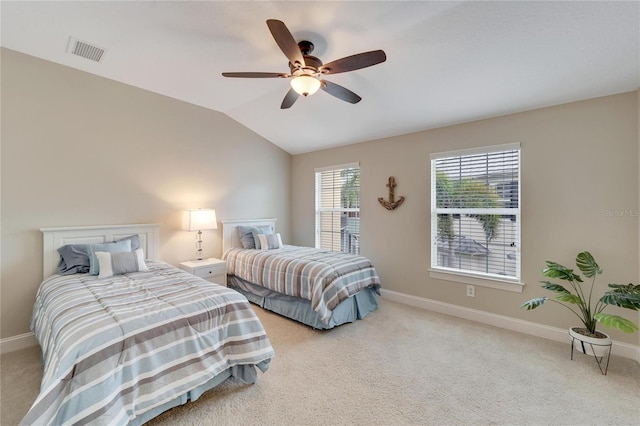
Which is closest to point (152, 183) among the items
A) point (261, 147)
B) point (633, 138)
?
point (261, 147)

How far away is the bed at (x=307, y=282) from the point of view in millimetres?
Result: 2979

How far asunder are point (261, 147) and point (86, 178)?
244 centimetres

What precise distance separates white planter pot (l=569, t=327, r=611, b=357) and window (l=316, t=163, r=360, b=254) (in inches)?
104

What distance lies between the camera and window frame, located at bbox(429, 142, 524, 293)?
304cm

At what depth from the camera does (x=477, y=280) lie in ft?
10.8

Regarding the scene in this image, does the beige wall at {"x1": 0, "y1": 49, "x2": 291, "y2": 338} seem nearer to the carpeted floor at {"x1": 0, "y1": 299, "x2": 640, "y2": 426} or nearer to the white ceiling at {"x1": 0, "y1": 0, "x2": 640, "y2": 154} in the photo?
the white ceiling at {"x1": 0, "y1": 0, "x2": 640, "y2": 154}

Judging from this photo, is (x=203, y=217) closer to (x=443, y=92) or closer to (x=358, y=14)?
(x=358, y=14)

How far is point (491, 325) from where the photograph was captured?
3158 mm

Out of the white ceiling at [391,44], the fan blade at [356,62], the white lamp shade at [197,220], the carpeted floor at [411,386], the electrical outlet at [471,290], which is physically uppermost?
the white ceiling at [391,44]

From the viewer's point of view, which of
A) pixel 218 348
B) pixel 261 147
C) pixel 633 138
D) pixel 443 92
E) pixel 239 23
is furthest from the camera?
pixel 261 147

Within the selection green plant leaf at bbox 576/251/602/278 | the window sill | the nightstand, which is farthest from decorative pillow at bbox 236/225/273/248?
green plant leaf at bbox 576/251/602/278

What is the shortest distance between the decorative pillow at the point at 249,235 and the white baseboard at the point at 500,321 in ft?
6.73

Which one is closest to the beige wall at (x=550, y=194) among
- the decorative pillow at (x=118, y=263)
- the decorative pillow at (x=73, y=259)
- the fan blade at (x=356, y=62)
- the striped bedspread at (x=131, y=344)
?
the fan blade at (x=356, y=62)

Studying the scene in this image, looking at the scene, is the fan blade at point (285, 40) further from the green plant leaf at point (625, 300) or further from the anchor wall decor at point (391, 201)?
the green plant leaf at point (625, 300)
